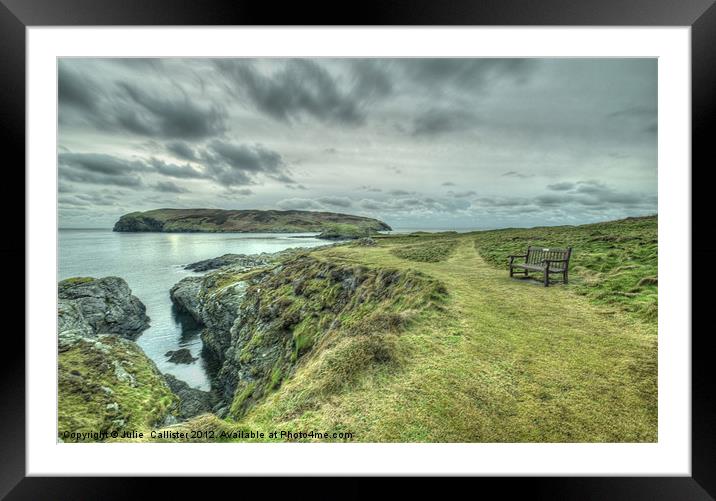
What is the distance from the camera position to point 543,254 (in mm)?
7262

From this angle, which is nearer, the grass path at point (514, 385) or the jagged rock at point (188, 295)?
the grass path at point (514, 385)

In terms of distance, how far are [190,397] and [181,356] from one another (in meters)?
5.26

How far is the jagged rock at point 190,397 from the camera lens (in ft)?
31.0

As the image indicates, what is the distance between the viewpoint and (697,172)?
2.79 m

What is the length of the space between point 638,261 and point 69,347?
49.4ft

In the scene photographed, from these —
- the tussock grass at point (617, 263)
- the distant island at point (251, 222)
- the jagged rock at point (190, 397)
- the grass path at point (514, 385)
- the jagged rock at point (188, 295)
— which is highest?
the distant island at point (251, 222)

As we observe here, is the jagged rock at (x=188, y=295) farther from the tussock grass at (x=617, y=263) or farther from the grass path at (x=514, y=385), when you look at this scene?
the tussock grass at (x=617, y=263)

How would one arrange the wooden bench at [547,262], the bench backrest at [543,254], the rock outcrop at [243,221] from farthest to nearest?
the rock outcrop at [243,221] → the bench backrest at [543,254] → the wooden bench at [547,262]

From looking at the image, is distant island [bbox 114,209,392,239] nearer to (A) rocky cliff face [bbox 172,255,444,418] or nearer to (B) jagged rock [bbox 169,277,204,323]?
(A) rocky cliff face [bbox 172,255,444,418]

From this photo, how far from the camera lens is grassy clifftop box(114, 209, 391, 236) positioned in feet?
51.4
